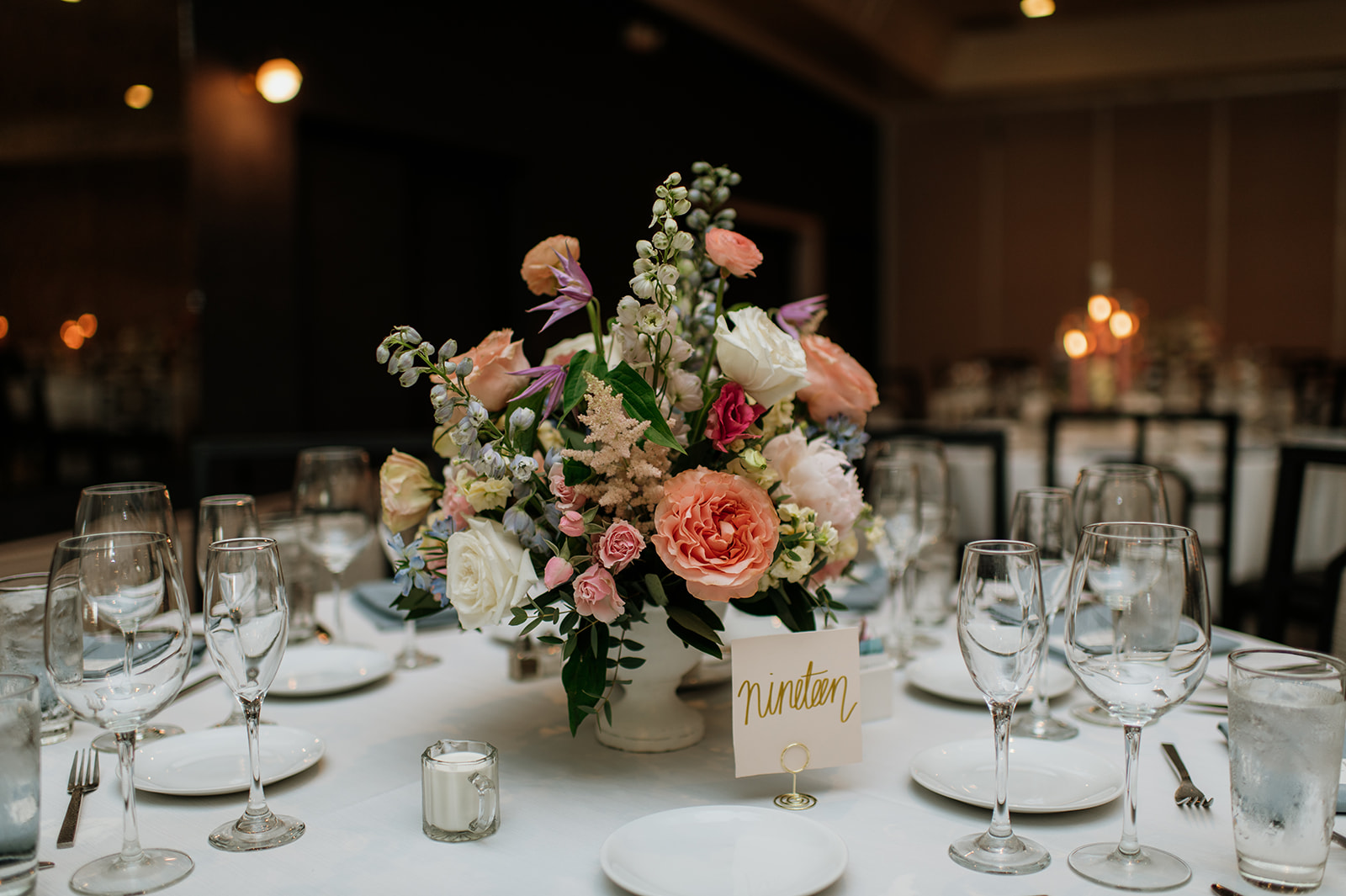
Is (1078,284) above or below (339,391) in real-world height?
above

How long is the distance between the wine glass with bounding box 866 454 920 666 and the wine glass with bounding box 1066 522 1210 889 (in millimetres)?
508

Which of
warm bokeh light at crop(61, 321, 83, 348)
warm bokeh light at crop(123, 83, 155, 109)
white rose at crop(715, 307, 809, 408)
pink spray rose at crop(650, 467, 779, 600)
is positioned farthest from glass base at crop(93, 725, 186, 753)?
warm bokeh light at crop(123, 83, 155, 109)

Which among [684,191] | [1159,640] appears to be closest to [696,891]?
[1159,640]

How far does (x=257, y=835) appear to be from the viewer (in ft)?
2.78

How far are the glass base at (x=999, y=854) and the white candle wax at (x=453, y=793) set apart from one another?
1.26 ft

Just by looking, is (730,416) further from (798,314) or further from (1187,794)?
(1187,794)

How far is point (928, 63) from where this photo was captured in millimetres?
8266

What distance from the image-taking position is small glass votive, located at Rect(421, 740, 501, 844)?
0.84 meters

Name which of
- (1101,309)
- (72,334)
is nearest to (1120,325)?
(1101,309)

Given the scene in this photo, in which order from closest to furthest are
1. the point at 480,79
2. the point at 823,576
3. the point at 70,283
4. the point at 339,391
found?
the point at 823,576 < the point at 70,283 < the point at 339,391 < the point at 480,79

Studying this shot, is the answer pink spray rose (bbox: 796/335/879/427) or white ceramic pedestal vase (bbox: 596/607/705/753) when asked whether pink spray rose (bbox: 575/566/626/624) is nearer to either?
white ceramic pedestal vase (bbox: 596/607/705/753)

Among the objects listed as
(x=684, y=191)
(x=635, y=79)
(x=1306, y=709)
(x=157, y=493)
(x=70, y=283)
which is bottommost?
(x=1306, y=709)

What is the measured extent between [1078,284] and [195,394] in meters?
7.61

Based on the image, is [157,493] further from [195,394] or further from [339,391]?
[339,391]
